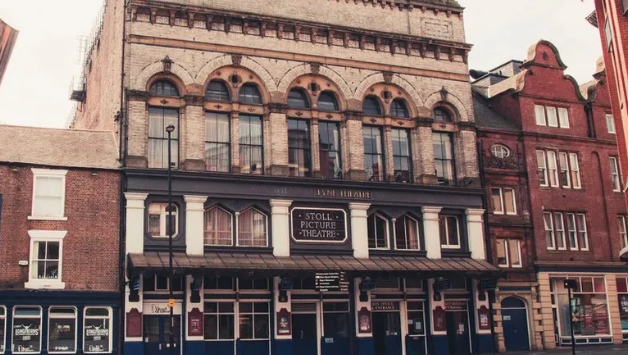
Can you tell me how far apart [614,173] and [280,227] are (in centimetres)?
2151

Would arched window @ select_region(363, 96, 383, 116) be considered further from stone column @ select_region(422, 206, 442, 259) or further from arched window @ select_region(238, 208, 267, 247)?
arched window @ select_region(238, 208, 267, 247)

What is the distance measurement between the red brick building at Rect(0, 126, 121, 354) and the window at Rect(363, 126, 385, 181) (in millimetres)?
12395

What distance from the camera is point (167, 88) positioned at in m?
35.5

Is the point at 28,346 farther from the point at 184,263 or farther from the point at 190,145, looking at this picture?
the point at 190,145

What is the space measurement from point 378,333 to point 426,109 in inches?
461

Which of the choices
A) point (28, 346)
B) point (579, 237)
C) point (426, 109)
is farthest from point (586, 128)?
point (28, 346)

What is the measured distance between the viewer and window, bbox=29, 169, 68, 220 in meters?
32.0

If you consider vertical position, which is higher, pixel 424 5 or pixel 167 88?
pixel 424 5

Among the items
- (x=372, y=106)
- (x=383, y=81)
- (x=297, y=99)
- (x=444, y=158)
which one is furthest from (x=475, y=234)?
(x=297, y=99)

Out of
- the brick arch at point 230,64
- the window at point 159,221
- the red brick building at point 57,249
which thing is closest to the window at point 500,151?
the brick arch at point 230,64

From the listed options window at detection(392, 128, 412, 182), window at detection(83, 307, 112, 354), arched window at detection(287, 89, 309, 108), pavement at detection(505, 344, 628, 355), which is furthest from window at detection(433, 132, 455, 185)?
window at detection(83, 307, 112, 354)

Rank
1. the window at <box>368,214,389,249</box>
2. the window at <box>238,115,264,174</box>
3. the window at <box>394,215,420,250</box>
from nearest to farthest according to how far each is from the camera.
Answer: the window at <box>238,115,264,174</box> < the window at <box>368,214,389,249</box> < the window at <box>394,215,420,250</box>

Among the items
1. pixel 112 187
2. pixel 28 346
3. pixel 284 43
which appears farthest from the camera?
pixel 284 43

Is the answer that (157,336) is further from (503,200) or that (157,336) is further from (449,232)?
(503,200)
